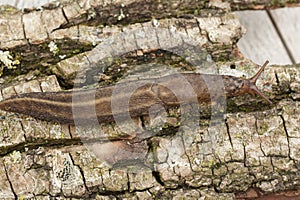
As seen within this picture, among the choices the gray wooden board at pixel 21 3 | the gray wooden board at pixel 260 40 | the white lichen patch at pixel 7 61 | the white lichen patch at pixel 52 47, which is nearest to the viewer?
the white lichen patch at pixel 7 61

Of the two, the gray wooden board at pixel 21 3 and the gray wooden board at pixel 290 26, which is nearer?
the gray wooden board at pixel 21 3

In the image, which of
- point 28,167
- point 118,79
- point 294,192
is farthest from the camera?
point 118,79

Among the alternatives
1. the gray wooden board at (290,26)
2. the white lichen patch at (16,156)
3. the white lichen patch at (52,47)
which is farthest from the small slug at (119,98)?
the gray wooden board at (290,26)

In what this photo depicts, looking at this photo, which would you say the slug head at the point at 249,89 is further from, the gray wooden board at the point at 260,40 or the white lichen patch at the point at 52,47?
the white lichen patch at the point at 52,47

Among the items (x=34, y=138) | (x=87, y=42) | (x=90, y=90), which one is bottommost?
(x=34, y=138)

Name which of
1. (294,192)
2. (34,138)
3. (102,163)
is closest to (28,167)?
(34,138)

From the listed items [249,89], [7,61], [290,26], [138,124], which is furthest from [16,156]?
[290,26]

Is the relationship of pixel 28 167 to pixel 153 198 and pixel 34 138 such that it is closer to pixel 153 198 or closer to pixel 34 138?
pixel 34 138
